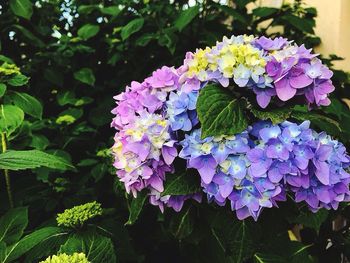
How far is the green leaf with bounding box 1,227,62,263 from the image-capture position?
1.31m

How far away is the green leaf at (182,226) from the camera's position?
1.21 metres

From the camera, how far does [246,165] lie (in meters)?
1.06

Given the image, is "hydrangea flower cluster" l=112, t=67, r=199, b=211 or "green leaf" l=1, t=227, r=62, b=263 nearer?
"hydrangea flower cluster" l=112, t=67, r=199, b=211

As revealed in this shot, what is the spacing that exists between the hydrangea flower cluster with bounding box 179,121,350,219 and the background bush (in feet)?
0.39

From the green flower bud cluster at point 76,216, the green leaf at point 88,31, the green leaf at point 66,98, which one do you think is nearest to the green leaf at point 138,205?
the green flower bud cluster at point 76,216

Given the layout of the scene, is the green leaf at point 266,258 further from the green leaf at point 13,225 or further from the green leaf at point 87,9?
the green leaf at point 87,9

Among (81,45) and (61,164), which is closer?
(61,164)

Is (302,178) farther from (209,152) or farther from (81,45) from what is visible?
(81,45)

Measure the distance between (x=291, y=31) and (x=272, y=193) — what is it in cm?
187

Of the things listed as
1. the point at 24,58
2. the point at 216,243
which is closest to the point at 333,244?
the point at 216,243

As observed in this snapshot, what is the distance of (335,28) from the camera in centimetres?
255

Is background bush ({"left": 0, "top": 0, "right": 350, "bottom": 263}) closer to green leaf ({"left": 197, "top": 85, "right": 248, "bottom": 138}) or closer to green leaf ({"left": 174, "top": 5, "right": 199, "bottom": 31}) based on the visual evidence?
green leaf ({"left": 174, "top": 5, "right": 199, "bottom": 31})

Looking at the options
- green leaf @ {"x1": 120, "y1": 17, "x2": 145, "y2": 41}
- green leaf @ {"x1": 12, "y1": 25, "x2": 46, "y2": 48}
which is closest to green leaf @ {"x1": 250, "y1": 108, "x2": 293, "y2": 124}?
green leaf @ {"x1": 120, "y1": 17, "x2": 145, "y2": 41}

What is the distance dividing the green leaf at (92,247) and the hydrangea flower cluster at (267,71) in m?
0.46
